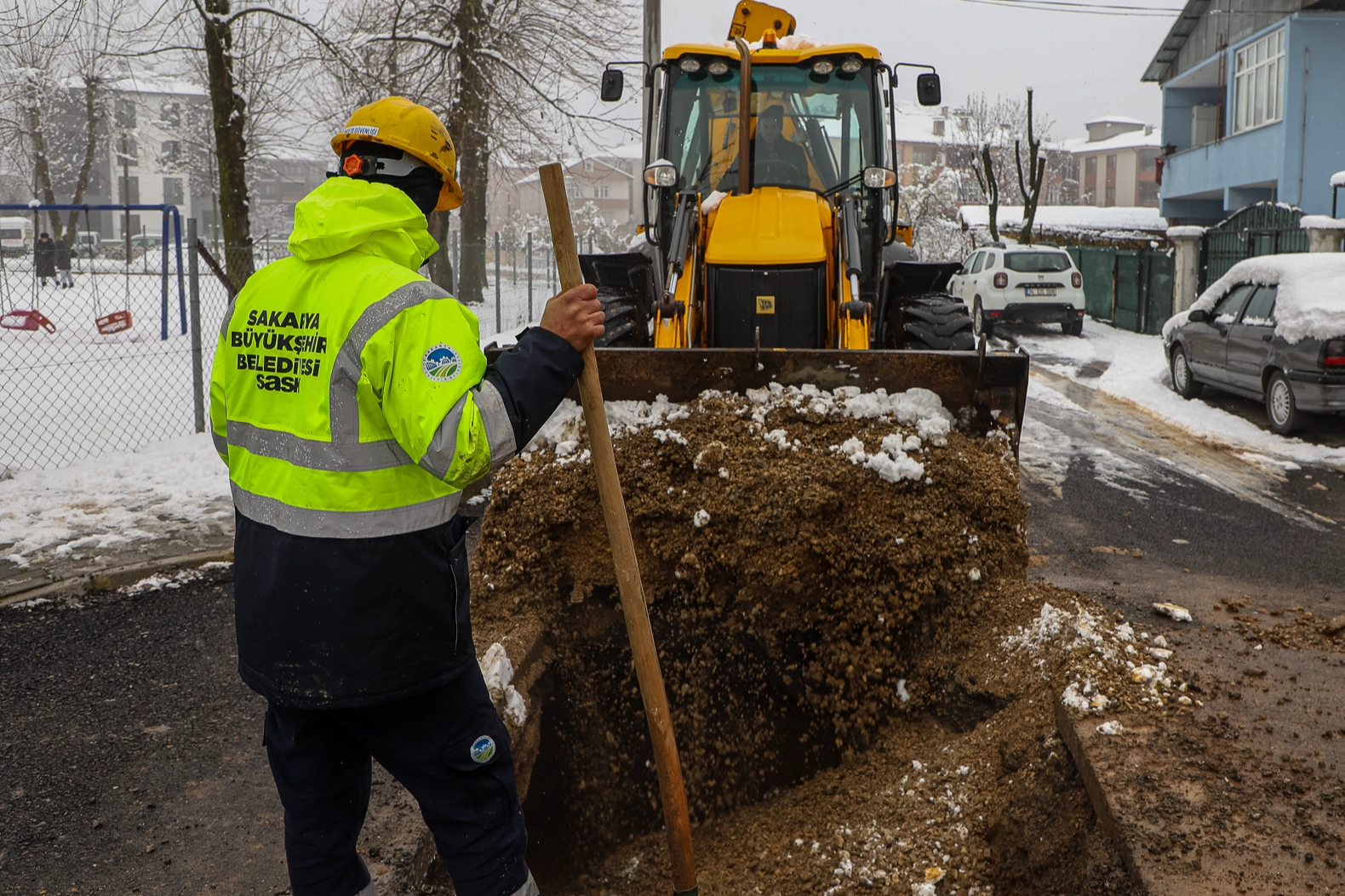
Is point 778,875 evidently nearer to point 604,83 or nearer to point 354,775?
point 354,775

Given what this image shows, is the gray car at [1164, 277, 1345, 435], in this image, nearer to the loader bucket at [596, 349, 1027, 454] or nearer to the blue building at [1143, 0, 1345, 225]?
the loader bucket at [596, 349, 1027, 454]

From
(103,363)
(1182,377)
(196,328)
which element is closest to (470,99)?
(103,363)

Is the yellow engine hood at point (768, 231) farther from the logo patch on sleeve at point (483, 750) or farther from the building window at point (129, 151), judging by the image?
the building window at point (129, 151)

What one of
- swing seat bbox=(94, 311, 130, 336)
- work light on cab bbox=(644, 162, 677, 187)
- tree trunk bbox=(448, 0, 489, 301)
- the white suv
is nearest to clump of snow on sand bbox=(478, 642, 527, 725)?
work light on cab bbox=(644, 162, 677, 187)

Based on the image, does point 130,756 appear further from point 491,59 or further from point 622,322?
point 491,59

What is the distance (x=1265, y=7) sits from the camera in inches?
1006

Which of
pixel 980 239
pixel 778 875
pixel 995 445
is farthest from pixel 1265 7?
pixel 778 875

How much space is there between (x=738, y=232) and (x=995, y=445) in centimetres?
188

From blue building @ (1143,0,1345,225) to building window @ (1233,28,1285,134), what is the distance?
0.10 feet

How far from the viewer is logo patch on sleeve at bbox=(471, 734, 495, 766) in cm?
250

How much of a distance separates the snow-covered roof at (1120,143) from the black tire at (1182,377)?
3035 inches

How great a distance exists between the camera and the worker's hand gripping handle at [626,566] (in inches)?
108

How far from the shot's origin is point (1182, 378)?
1280cm

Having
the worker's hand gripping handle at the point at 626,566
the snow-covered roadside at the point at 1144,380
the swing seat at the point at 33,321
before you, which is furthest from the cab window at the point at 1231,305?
the swing seat at the point at 33,321
